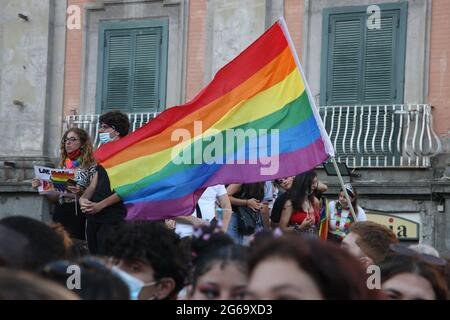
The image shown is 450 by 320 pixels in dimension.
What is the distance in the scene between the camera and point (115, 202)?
919 cm

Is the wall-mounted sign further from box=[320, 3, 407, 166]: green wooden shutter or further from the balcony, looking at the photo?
box=[320, 3, 407, 166]: green wooden shutter

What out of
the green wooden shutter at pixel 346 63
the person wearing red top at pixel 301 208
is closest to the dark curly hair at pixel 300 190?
the person wearing red top at pixel 301 208

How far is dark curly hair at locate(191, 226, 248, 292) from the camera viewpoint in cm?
488

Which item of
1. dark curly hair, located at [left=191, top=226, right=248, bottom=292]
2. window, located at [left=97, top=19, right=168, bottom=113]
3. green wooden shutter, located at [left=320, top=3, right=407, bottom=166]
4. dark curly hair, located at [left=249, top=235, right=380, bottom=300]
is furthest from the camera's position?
window, located at [left=97, top=19, right=168, bottom=113]

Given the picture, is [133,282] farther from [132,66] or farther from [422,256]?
[132,66]

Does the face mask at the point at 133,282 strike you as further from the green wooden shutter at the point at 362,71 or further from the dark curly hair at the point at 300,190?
the green wooden shutter at the point at 362,71

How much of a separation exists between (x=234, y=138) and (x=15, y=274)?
5960 millimetres

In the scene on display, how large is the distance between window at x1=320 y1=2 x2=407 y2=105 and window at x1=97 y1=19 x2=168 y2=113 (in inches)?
106

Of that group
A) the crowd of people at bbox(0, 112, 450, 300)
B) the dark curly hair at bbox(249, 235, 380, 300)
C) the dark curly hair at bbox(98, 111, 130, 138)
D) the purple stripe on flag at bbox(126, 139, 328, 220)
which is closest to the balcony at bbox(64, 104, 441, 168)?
the crowd of people at bbox(0, 112, 450, 300)


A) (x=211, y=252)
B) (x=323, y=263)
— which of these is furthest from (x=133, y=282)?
(x=323, y=263)
